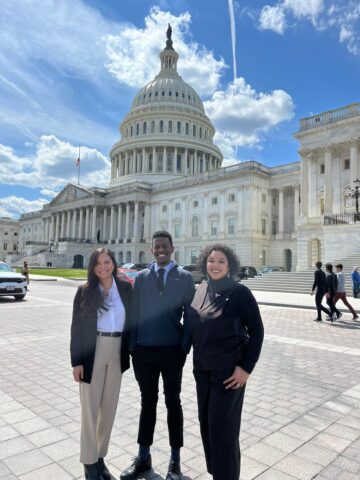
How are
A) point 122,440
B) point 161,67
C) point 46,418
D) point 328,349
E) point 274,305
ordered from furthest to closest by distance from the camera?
point 161,67, point 274,305, point 328,349, point 46,418, point 122,440

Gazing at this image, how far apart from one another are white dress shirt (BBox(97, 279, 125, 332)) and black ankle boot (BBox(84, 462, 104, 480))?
1.21m

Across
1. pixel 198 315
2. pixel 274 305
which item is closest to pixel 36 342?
pixel 198 315

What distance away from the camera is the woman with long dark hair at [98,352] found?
11.5 feet

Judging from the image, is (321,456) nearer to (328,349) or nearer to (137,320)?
(137,320)

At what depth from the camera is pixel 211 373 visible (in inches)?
122

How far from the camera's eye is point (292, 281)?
1079 inches

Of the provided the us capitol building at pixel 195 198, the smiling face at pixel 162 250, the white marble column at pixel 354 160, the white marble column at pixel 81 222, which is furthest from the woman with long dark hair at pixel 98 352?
the white marble column at pixel 81 222

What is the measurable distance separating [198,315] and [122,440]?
2.11 m

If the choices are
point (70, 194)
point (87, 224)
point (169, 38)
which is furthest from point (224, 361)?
point (169, 38)

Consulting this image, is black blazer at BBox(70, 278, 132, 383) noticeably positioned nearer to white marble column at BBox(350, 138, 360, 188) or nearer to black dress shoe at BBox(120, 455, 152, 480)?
black dress shoe at BBox(120, 455, 152, 480)

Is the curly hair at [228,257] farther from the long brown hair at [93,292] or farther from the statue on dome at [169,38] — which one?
the statue on dome at [169,38]

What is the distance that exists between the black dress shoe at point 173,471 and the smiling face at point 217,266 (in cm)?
180

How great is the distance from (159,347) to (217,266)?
1015mm

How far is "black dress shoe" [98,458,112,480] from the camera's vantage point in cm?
342
